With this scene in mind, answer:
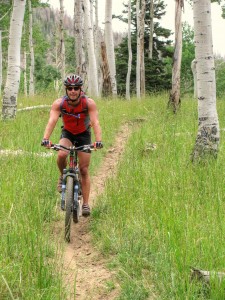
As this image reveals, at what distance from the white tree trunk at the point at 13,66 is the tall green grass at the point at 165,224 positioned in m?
5.15

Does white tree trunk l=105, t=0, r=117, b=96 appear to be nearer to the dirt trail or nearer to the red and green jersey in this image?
the red and green jersey

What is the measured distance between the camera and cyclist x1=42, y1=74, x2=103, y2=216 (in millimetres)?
5160

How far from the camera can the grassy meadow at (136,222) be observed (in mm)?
3205

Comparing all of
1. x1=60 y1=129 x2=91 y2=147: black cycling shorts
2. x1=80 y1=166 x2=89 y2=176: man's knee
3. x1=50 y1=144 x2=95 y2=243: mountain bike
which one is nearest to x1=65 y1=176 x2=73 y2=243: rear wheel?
x1=50 y1=144 x2=95 y2=243: mountain bike

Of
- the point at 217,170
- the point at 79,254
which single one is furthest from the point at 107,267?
the point at 217,170

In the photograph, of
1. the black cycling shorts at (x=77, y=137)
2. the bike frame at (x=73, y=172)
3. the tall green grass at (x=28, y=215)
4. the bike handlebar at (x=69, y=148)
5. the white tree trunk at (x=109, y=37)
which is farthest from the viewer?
the white tree trunk at (x=109, y=37)

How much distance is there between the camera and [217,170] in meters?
5.61

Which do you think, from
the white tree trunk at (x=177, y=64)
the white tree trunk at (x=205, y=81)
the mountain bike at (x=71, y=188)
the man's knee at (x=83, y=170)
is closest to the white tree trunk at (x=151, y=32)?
the white tree trunk at (x=177, y=64)

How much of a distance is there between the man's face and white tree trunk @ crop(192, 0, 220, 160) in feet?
7.87

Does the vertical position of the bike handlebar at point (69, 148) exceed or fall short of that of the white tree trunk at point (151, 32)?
it falls short

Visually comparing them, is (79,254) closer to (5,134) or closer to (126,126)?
(5,134)

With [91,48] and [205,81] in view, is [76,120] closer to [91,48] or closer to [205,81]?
[205,81]

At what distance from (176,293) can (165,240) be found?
94 cm

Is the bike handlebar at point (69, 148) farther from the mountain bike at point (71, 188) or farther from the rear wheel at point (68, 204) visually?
the rear wheel at point (68, 204)
